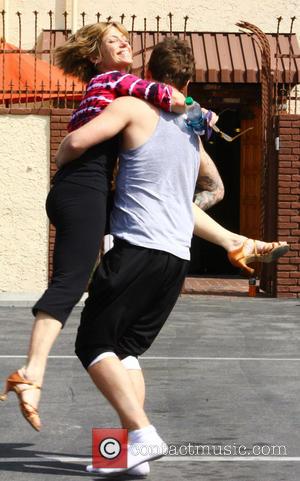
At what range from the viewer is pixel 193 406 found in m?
8.45

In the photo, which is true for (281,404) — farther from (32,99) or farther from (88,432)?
(32,99)

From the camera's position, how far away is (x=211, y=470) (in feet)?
21.3

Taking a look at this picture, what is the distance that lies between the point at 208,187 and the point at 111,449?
1292 mm

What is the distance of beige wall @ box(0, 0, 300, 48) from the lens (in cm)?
2088

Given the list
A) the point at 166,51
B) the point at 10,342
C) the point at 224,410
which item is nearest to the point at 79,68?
the point at 166,51

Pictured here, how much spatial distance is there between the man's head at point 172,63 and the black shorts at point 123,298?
0.78 meters

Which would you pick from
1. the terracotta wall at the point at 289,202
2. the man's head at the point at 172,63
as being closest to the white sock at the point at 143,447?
the man's head at the point at 172,63

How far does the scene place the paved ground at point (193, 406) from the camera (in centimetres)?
657

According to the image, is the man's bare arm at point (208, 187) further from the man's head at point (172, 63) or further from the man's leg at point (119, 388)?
the man's leg at point (119, 388)

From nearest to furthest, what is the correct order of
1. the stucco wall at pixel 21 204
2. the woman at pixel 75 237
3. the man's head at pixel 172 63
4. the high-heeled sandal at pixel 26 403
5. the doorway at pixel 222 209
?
the high-heeled sandal at pixel 26 403
the woman at pixel 75 237
the man's head at pixel 172 63
the stucco wall at pixel 21 204
the doorway at pixel 222 209

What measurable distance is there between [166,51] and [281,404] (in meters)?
2.89

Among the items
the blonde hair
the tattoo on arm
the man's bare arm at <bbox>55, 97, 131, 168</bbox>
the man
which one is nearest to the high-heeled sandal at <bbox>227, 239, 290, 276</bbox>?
the man

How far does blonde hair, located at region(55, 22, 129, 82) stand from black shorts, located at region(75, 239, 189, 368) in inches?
33.8

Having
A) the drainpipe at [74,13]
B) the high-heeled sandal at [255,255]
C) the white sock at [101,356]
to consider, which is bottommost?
the white sock at [101,356]
